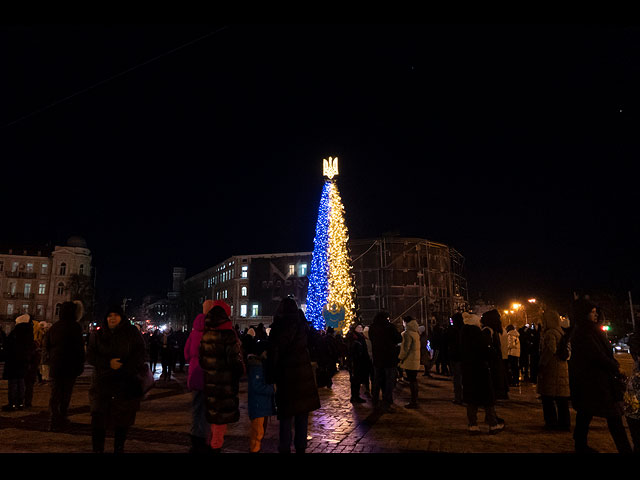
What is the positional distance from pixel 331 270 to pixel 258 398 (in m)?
22.8

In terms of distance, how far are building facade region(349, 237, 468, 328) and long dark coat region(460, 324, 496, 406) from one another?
3306 centimetres

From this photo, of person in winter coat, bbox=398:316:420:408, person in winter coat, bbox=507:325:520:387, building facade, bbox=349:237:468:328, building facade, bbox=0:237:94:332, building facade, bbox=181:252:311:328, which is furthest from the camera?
building facade, bbox=181:252:311:328

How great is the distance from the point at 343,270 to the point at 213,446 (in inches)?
911

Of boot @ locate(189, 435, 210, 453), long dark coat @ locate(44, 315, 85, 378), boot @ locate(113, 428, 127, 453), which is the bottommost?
boot @ locate(189, 435, 210, 453)

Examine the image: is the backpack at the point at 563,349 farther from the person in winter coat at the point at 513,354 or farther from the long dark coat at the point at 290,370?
the person in winter coat at the point at 513,354

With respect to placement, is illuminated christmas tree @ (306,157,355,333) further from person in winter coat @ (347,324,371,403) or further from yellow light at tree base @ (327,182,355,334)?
person in winter coat @ (347,324,371,403)

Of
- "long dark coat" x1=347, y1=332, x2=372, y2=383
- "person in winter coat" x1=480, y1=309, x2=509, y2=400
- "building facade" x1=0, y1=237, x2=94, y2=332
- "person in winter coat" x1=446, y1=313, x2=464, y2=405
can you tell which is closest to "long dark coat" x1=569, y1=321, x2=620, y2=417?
"person in winter coat" x1=480, y1=309, x2=509, y2=400

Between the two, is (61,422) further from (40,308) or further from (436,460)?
(40,308)

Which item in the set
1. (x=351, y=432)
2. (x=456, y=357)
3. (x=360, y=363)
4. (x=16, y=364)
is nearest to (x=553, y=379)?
(x=351, y=432)

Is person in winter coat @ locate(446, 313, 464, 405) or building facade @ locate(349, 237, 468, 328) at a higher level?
building facade @ locate(349, 237, 468, 328)

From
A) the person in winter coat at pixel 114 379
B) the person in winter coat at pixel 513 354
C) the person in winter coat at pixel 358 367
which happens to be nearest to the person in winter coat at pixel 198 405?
the person in winter coat at pixel 114 379

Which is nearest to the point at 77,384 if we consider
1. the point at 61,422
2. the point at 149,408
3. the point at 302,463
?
the point at 149,408

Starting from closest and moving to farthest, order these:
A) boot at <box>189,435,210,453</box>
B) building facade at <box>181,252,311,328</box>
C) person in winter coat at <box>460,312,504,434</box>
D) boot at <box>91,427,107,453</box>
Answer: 1. boot at <box>91,427,107,453</box>
2. boot at <box>189,435,210,453</box>
3. person in winter coat at <box>460,312,504,434</box>
4. building facade at <box>181,252,311,328</box>

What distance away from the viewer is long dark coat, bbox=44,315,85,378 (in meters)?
7.15
